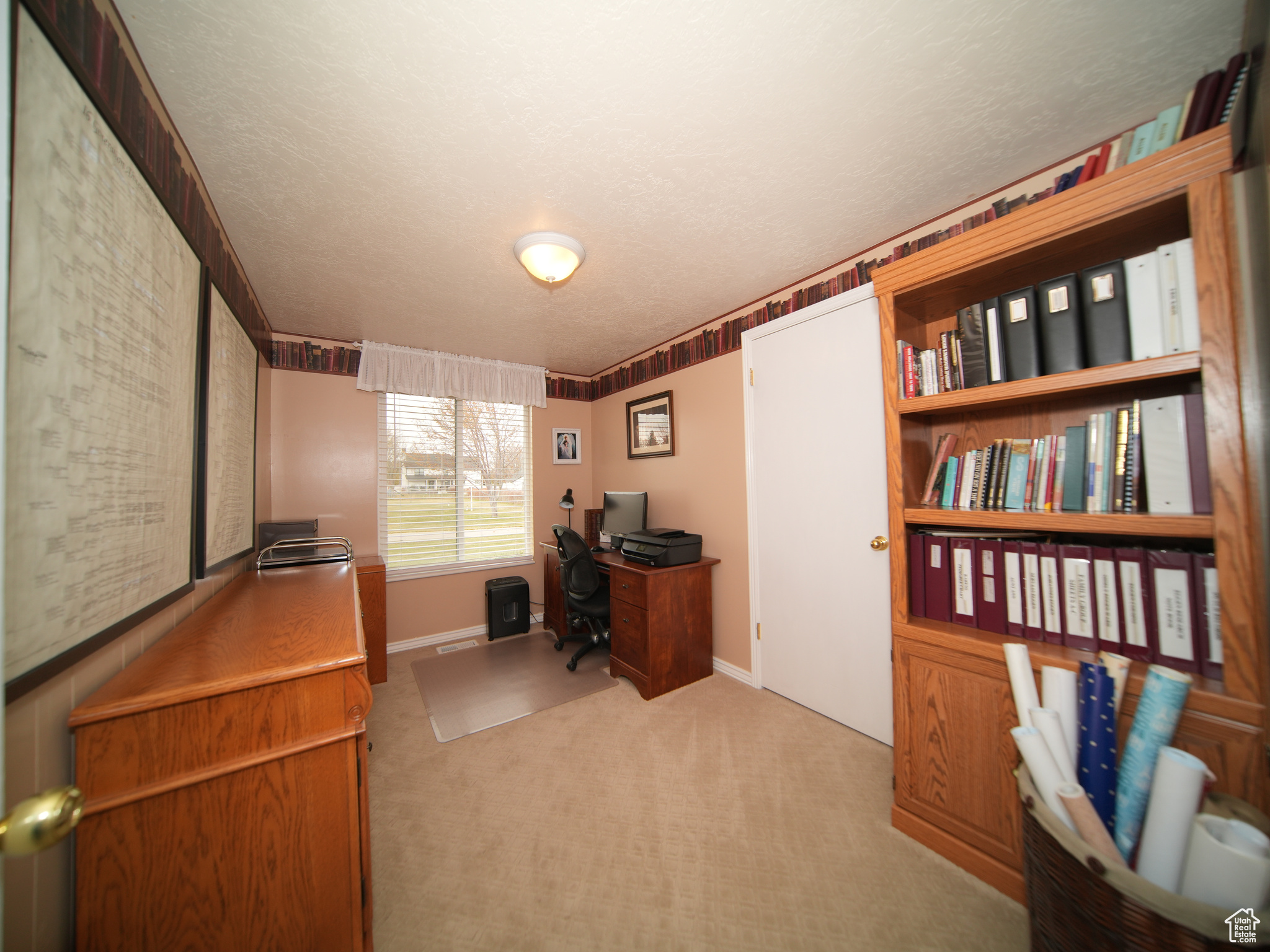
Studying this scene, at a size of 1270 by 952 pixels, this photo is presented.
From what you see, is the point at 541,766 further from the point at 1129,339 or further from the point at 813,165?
the point at 813,165

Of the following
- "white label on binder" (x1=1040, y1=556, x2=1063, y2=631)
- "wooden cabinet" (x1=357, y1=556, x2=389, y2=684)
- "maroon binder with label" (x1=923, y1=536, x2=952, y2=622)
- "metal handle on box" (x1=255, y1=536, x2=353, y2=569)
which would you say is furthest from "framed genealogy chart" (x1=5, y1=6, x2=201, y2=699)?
"white label on binder" (x1=1040, y1=556, x2=1063, y2=631)

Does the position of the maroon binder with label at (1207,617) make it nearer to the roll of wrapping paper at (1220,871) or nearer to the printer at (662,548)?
the roll of wrapping paper at (1220,871)

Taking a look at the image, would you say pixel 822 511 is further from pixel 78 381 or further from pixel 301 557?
pixel 301 557

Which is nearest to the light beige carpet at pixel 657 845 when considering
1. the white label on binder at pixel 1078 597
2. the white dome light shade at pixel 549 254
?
the white label on binder at pixel 1078 597

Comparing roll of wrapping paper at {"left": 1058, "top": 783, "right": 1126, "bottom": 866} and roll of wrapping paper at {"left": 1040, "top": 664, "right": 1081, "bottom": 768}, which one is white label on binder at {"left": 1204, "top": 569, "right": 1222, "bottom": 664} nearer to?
roll of wrapping paper at {"left": 1040, "top": 664, "right": 1081, "bottom": 768}

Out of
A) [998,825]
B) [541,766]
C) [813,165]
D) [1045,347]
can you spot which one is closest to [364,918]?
[541,766]

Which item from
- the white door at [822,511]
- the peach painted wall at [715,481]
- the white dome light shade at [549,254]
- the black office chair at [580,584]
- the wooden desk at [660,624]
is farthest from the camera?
the black office chair at [580,584]

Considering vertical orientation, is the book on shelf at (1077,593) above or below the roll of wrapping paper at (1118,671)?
above

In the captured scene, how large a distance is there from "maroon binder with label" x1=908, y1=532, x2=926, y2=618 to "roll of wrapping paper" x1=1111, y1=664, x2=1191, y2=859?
636 mm

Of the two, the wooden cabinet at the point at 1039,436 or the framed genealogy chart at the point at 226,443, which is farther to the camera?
the framed genealogy chart at the point at 226,443

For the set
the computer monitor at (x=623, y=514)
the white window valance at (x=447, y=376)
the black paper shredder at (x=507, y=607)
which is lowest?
the black paper shredder at (x=507, y=607)

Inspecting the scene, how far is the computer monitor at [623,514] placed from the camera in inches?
132

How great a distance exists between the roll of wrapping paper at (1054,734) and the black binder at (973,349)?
1002mm

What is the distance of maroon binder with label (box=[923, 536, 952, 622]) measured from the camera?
156 centimetres
